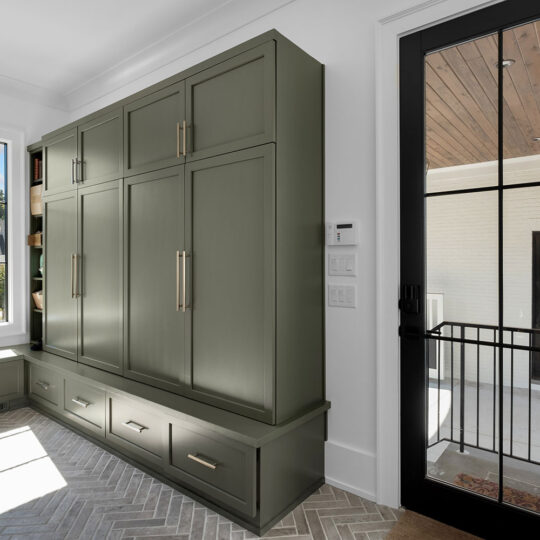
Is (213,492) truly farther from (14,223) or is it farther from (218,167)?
(14,223)

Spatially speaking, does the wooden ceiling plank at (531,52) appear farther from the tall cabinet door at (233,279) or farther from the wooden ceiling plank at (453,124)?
the tall cabinet door at (233,279)

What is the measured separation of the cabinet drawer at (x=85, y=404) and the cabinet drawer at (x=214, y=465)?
779 mm

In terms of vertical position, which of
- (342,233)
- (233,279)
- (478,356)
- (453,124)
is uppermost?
(453,124)

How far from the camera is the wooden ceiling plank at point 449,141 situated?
1905mm

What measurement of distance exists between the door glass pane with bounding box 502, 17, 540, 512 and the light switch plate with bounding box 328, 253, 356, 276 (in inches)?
28.9

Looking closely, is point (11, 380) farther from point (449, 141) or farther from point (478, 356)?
point (449, 141)

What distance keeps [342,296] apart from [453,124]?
1.04 meters

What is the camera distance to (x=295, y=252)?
2.12 meters

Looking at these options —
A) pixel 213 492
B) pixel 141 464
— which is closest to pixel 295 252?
pixel 213 492

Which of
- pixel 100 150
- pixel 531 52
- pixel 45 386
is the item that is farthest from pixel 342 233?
pixel 45 386

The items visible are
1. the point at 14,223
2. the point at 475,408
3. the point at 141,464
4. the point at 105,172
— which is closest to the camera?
the point at 475,408

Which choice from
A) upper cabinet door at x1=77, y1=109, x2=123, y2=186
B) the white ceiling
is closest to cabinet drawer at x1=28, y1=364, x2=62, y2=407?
upper cabinet door at x1=77, y1=109, x2=123, y2=186

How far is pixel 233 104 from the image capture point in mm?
2129

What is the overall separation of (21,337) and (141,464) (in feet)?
7.78
